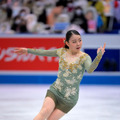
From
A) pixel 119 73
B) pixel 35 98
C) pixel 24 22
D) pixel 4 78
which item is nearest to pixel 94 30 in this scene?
pixel 119 73

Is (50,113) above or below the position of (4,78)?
above

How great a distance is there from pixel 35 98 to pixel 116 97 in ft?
5.33

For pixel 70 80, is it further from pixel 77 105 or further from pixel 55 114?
pixel 77 105

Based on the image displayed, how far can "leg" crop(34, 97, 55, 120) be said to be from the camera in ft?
11.3

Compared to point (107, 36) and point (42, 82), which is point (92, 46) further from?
point (42, 82)

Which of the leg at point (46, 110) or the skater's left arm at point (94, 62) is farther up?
the skater's left arm at point (94, 62)

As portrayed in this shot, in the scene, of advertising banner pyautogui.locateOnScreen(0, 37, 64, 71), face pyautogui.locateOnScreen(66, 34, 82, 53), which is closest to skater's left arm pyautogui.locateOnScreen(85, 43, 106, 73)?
face pyautogui.locateOnScreen(66, 34, 82, 53)

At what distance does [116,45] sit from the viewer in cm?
925

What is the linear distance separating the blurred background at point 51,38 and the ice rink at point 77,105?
0.18 feet

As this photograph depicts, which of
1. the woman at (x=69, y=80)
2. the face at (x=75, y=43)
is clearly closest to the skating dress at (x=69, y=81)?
the woman at (x=69, y=80)

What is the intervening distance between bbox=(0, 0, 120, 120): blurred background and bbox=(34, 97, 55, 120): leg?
4358 mm

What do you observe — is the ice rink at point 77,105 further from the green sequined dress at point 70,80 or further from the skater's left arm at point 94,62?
the skater's left arm at point 94,62

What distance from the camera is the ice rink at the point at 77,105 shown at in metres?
5.11

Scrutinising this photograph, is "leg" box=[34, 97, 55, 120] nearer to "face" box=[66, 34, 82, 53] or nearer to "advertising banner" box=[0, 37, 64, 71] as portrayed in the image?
"face" box=[66, 34, 82, 53]
